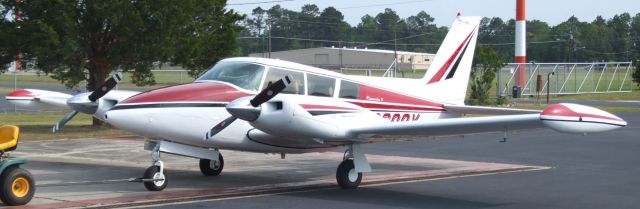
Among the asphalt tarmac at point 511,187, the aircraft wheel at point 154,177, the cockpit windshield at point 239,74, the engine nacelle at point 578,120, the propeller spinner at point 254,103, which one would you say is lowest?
the asphalt tarmac at point 511,187

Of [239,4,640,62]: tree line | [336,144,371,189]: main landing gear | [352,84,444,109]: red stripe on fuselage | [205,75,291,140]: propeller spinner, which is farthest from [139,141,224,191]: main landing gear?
[239,4,640,62]: tree line

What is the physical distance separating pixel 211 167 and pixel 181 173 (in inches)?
31.5

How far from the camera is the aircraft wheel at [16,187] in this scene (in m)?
11.7

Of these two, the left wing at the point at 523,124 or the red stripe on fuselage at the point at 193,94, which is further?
the red stripe on fuselage at the point at 193,94

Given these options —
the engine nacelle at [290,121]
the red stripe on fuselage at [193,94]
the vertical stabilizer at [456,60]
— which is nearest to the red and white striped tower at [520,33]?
the vertical stabilizer at [456,60]

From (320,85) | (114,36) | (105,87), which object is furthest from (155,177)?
(114,36)

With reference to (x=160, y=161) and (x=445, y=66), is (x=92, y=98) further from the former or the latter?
(x=445, y=66)

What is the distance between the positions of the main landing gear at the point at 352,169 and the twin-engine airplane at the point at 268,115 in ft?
0.05

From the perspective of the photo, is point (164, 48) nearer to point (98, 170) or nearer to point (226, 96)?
point (98, 170)

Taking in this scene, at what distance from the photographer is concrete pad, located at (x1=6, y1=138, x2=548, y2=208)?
44.0ft

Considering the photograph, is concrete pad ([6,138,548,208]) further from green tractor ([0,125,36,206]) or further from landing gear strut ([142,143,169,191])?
green tractor ([0,125,36,206])

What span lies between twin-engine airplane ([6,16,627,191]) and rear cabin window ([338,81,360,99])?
19mm

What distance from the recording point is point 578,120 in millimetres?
11367

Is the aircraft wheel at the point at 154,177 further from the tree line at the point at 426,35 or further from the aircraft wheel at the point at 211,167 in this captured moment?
the tree line at the point at 426,35
